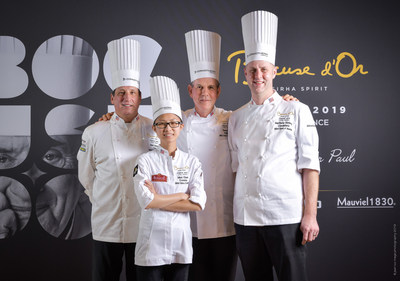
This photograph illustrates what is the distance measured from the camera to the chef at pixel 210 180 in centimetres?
209

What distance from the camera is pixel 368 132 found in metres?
3.21

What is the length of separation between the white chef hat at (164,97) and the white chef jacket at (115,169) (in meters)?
0.20

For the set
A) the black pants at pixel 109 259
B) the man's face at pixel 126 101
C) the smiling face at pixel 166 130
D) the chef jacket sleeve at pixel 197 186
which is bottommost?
the black pants at pixel 109 259

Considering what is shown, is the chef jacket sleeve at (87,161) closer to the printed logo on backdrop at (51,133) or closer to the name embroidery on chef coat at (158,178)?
the name embroidery on chef coat at (158,178)

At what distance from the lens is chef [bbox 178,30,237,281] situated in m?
2.09

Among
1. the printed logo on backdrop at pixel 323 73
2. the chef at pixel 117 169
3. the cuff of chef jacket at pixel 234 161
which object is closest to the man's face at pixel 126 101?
the chef at pixel 117 169

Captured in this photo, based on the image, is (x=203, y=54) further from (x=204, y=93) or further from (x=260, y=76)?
(x=260, y=76)

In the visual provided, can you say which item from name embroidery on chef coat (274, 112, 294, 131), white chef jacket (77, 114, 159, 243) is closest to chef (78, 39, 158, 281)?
white chef jacket (77, 114, 159, 243)

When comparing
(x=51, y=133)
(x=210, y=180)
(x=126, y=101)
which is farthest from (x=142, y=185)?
(x=51, y=133)

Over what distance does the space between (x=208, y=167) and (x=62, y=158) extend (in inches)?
61.9

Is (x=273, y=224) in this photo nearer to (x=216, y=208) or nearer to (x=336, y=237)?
(x=216, y=208)

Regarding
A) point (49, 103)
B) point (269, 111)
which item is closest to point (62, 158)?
point (49, 103)

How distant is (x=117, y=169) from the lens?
2.08 meters

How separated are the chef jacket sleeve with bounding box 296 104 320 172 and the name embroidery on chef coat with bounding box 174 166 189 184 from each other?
0.56 m
